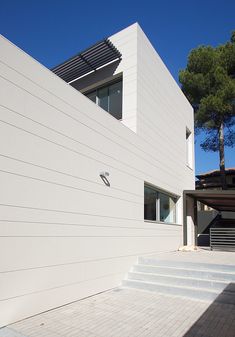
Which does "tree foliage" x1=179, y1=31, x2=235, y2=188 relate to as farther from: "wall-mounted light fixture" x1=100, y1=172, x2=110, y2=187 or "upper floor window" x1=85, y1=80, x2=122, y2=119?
"wall-mounted light fixture" x1=100, y1=172, x2=110, y2=187

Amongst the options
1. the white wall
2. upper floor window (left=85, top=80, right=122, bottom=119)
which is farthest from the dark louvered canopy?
the white wall

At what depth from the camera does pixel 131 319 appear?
15.4 ft

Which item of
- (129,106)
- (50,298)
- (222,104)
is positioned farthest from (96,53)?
(222,104)

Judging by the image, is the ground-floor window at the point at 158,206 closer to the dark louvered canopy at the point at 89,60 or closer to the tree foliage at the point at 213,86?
the dark louvered canopy at the point at 89,60

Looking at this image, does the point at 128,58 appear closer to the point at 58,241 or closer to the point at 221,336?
the point at 58,241

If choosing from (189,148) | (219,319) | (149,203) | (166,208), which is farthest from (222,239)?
(219,319)

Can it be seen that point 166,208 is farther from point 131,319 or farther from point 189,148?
point 131,319

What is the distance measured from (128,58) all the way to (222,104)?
1196cm

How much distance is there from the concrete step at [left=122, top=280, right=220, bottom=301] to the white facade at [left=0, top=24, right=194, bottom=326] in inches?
17.0

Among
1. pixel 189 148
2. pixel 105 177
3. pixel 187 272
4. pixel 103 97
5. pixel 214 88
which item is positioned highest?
pixel 214 88

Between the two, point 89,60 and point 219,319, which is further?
point 89,60

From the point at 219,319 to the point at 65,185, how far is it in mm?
3446

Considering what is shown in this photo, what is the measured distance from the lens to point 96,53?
960cm

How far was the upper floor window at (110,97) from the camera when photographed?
9172 millimetres
